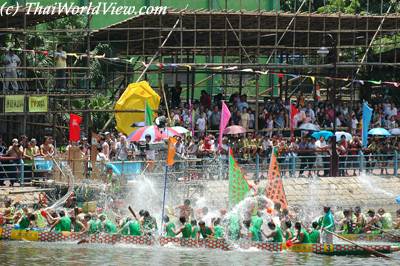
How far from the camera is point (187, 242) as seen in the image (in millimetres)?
34781

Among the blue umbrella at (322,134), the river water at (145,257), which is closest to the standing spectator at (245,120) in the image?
the blue umbrella at (322,134)

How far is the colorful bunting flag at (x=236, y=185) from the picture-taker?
36.1 m

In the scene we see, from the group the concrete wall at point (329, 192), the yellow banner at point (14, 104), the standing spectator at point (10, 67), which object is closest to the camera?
the yellow banner at point (14, 104)

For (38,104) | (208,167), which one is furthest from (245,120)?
(38,104)

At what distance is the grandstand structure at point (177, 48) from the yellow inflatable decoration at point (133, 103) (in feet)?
2.81

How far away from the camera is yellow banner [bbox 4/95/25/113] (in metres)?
40.5

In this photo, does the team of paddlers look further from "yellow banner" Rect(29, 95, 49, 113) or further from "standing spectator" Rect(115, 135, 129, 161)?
"yellow banner" Rect(29, 95, 49, 113)

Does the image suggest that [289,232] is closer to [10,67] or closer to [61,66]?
[10,67]

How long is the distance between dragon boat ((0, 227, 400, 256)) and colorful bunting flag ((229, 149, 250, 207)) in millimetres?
1834

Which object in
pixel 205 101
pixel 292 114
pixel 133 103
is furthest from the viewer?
pixel 205 101

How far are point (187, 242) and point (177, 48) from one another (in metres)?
11.6

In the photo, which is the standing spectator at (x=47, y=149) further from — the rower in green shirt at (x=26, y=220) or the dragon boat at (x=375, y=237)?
the dragon boat at (x=375, y=237)

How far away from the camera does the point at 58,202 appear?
3803cm

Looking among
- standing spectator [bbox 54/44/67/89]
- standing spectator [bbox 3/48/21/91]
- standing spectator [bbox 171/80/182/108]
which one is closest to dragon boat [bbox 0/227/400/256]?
standing spectator [bbox 3/48/21/91]
